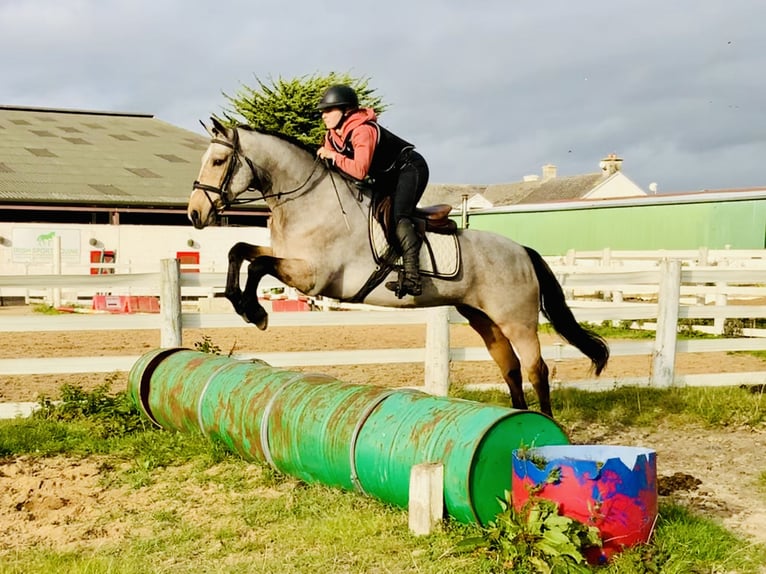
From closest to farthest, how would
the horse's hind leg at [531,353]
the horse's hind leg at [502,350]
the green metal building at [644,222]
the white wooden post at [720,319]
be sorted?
the horse's hind leg at [531,353] < the horse's hind leg at [502,350] < the white wooden post at [720,319] < the green metal building at [644,222]

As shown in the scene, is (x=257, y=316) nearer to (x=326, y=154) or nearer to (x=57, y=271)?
(x=326, y=154)

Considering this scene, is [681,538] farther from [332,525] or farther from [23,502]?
[23,502]

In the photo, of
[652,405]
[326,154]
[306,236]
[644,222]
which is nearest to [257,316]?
[306,236]

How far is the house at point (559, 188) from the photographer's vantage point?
49.8 m

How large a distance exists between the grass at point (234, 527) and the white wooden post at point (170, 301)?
3.30 feet

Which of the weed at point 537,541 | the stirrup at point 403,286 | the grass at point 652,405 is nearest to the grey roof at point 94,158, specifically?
the grass at point 652,405

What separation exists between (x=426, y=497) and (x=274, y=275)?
6.65ft

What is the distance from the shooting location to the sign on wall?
23109 mm

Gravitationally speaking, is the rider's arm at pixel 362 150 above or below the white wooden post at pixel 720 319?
above

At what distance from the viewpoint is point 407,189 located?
5746 millimetres

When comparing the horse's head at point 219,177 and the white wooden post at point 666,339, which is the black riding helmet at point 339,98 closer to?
the horse's head at point 219,177

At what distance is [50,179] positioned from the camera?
2592 cm

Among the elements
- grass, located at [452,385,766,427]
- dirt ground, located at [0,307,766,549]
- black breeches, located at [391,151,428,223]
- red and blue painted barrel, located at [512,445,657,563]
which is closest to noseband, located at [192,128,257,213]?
black breeches, located at [391,151,428,223]

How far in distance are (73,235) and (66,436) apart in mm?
18623
